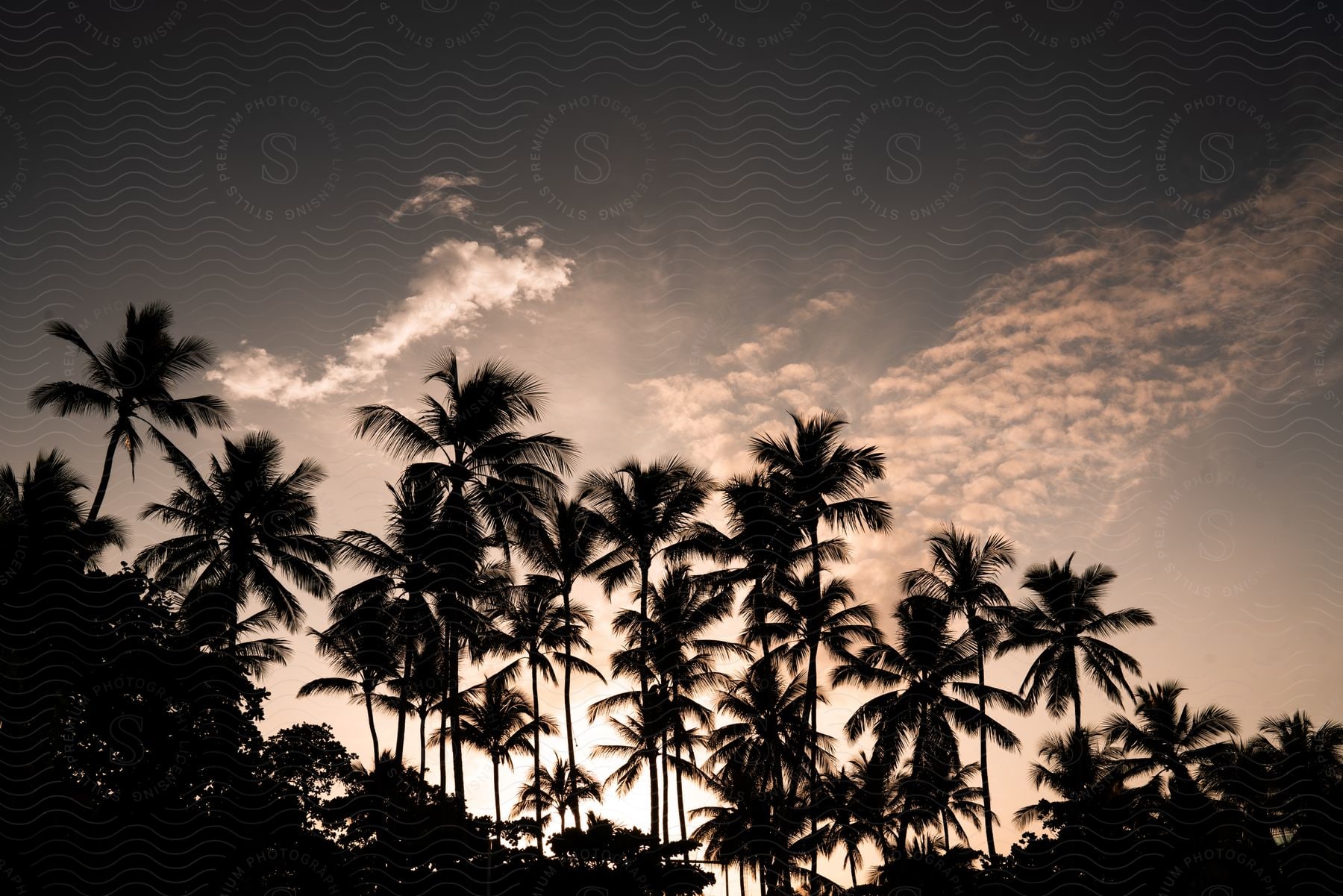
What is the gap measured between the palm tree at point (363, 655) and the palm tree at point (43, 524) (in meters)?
6.97

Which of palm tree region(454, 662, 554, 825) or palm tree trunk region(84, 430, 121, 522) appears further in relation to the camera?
palm tree region(454, 662, 554, 825)

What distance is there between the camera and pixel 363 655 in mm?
32156

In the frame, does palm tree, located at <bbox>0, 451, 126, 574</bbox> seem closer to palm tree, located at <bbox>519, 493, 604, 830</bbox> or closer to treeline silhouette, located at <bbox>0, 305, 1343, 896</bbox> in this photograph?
treeline silhouette, located at <bbox>0, 305, 1343, 896</bbox>

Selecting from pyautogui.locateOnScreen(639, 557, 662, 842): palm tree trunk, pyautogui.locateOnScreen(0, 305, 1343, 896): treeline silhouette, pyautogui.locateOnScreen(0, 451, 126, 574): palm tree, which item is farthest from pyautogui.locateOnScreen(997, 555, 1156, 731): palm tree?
pyautogui.locateOnScreen(0, 451, 126, 574): palm tree


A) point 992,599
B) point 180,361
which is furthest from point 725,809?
point 180,361

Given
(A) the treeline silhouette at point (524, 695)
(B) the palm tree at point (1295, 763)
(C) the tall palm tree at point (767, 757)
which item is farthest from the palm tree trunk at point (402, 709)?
(B) the palm tree at point (1295, 763)

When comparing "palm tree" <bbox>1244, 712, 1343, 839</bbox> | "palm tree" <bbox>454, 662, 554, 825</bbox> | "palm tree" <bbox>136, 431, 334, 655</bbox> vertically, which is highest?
"palm tree" <bbox>136, 431, 334, 655</bbox>

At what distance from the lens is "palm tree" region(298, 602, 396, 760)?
77.4 ft

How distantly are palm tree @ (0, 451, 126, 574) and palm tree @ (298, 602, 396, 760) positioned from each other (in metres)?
6.97

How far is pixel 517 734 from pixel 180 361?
20339 millimetres

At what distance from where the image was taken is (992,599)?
30.9m

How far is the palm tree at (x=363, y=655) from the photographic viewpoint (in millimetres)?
23594

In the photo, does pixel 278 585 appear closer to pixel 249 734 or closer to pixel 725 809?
pixel 249 734

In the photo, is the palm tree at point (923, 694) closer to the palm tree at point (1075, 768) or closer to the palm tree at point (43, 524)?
the palm tree at point (1075, 768)
